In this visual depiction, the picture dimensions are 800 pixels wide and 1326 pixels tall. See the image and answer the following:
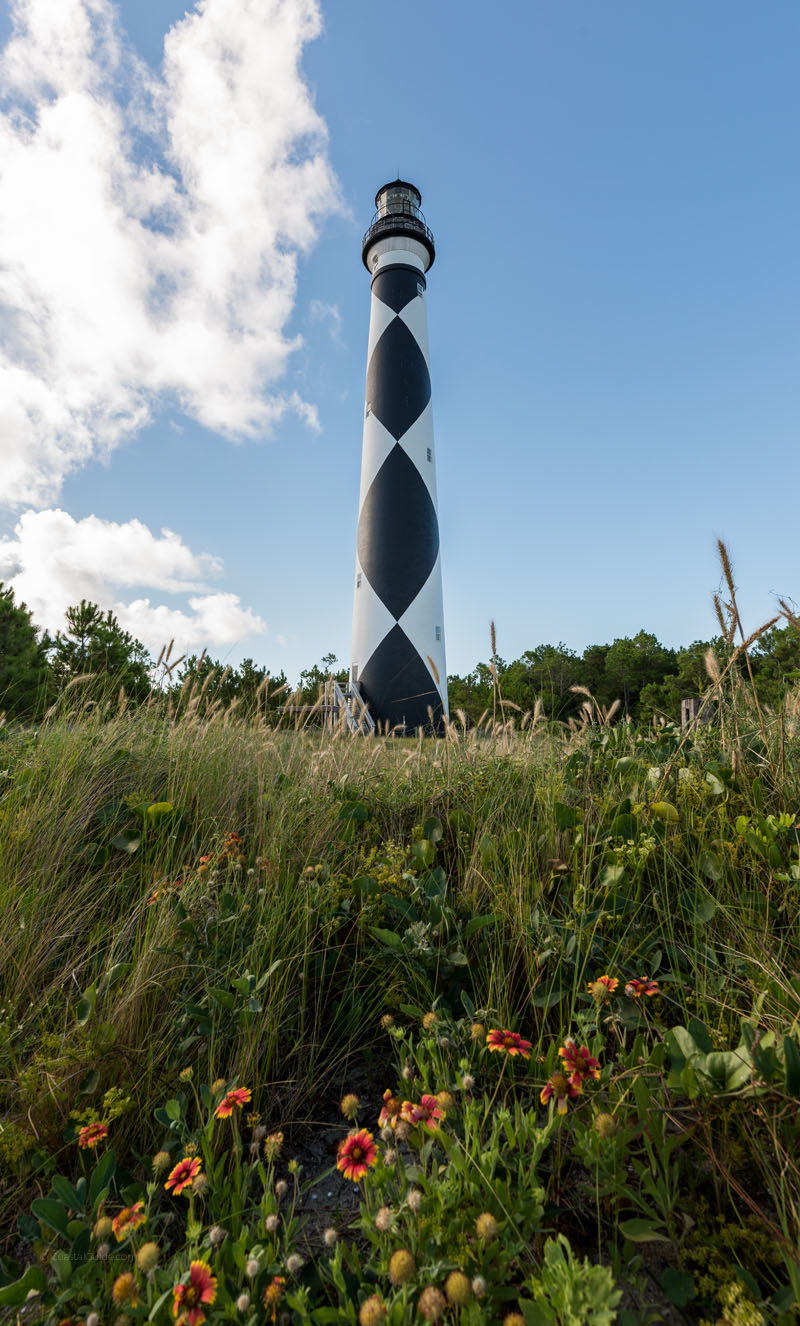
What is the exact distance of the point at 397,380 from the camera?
11.8 m

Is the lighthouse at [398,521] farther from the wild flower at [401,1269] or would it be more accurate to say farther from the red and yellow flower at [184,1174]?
the wild flower at [401,1269]

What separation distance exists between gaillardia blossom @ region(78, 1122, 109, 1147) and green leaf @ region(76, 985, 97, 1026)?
0.77ft

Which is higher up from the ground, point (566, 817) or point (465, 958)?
point (566, 817)

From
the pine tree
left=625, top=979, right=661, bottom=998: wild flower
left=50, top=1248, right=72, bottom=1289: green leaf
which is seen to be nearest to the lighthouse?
the pine tree

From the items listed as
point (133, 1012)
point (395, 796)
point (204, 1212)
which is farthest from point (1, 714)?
point (204, 1212)

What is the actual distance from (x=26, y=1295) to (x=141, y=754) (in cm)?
237

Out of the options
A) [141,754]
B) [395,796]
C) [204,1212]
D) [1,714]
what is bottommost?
[204,1212]

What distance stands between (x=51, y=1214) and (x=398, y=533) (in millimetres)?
10663

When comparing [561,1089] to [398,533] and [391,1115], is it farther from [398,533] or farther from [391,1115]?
[398,533]

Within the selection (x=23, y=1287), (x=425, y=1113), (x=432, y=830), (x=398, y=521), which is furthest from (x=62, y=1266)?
(x=398, y=521)

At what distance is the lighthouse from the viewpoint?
35.4ft

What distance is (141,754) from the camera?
122 inches

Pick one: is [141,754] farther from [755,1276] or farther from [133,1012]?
[755,1276]

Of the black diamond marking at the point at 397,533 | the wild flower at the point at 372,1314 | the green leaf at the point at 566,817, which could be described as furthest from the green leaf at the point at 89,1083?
the black diamond marking at the point at 397,533
